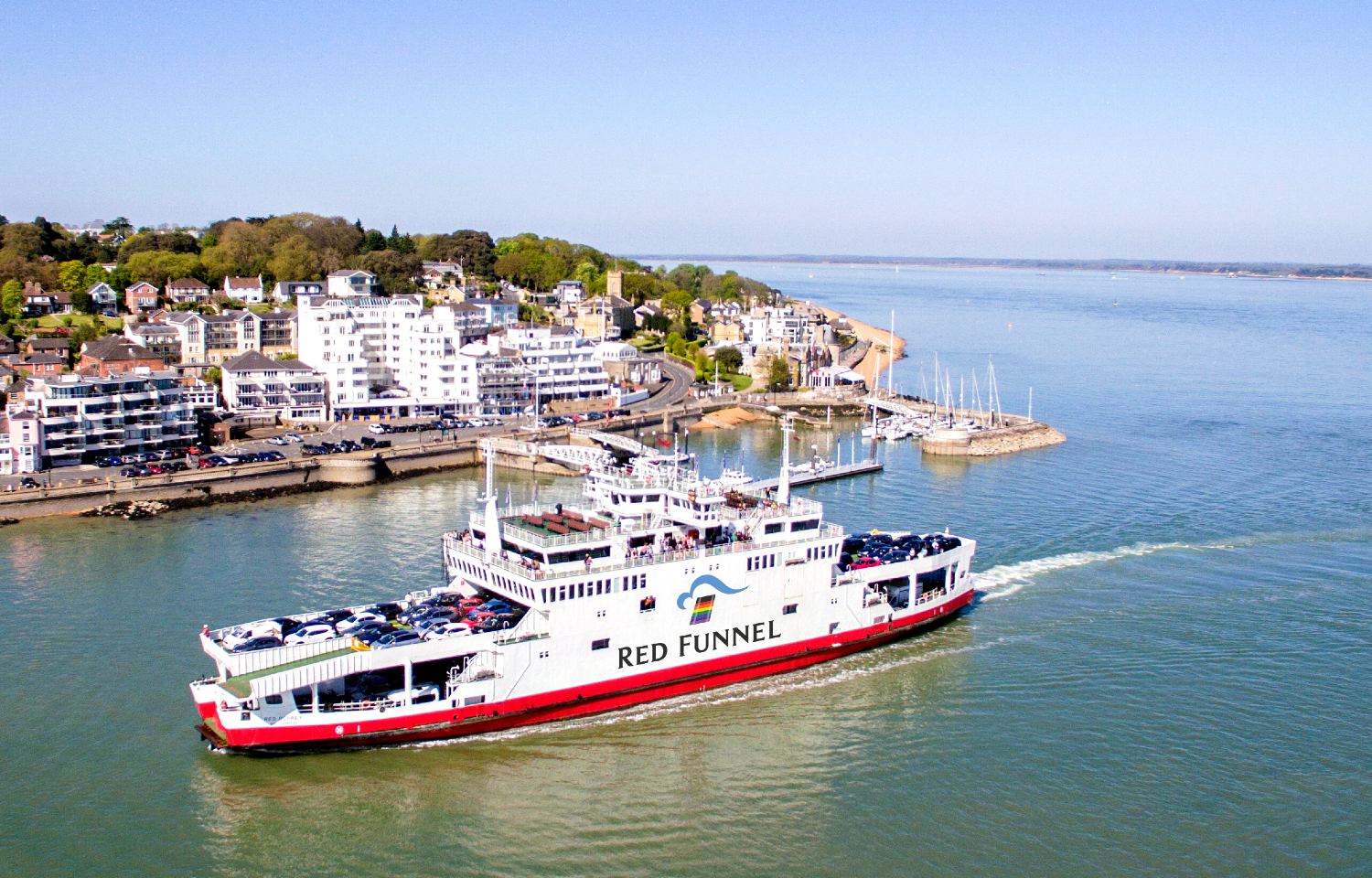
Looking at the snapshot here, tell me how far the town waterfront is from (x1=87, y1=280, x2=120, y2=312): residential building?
125 ft

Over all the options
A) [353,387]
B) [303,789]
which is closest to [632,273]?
[353,387]

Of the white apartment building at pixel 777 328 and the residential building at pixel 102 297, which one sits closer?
the residential building at pixel 102 297

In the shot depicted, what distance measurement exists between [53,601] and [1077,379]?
63378 millimetres

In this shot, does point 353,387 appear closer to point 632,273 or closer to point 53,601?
point 53,601

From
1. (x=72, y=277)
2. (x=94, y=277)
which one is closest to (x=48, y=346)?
(x=72, y=277)

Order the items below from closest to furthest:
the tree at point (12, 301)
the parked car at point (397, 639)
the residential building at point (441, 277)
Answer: the parked car at point (397, 639) < the tree at point (12, 301) < the residential building at point (441, 277)

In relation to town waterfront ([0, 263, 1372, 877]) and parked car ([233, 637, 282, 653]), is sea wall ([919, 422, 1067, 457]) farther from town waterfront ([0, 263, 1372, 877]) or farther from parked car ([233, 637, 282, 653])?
parked car ([233, 637, 282, 653])

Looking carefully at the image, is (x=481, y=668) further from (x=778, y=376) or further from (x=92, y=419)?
(x=778, y=376)

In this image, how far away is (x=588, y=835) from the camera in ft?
52.9

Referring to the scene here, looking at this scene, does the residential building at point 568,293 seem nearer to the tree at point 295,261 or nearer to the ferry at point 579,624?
the tree at point 295,261

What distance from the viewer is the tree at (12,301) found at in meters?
59.8

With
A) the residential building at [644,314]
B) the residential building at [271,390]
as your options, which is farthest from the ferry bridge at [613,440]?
the residential building at [644,314]

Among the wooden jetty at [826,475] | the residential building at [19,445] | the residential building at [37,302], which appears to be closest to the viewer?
the residential building at [19,445]

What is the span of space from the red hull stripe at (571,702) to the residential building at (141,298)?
5496cm
